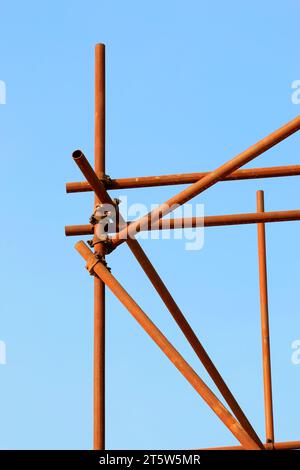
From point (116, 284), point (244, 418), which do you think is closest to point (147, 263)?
point (116, 284)

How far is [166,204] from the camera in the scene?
30.6 feet

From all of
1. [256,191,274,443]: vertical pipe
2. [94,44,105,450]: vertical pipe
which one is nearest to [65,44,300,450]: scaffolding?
[94,44,105,450]: vertical pipe

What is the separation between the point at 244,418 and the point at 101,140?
10.0ft

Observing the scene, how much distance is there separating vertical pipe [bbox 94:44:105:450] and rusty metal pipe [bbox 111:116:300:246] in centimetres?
42

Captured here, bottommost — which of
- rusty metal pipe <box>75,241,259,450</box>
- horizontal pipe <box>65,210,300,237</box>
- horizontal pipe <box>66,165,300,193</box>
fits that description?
rusty metal pipe <box>75,241,259,450</box>

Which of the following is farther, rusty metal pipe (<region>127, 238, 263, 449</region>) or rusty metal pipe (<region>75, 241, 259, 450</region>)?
rusty metal pipe (<region>127, 238, 263, 449</region>)

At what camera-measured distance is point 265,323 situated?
12.7m

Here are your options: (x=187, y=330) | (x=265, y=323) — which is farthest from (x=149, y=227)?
(x=265, y=323)

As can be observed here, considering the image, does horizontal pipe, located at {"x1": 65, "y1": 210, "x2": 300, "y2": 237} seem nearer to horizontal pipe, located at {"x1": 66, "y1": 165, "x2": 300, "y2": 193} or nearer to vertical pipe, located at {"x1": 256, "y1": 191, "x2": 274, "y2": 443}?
horizontal pipe, located at {"x1": 66, "y1": 165, "x2": 300, "y2": 193}

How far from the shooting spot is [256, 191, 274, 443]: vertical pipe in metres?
12.5

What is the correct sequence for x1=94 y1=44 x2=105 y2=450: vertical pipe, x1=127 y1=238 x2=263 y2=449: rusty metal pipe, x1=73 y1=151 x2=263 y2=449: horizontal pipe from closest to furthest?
x1=94 y1=44 x2=105 y2=450: vertical pipe
x1=73 y1=151 x2=263 y2=449: horizontal pipe
x1=127 y1=238 x2=263 y2=449: rusty metal pipe

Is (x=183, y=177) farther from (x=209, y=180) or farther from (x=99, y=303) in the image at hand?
(x=99, y=303)

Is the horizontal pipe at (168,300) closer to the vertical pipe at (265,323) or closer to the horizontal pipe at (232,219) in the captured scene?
the horizontal pipe at (232,219)
